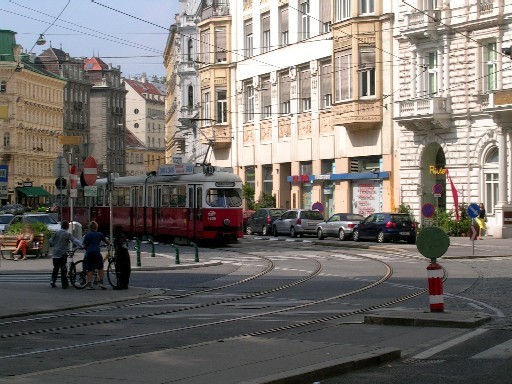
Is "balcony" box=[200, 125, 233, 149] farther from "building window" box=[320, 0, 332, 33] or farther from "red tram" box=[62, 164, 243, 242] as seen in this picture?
"red tram" box=[62, 164, 243, 242]

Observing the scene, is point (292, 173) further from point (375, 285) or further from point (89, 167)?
point (375, 285)

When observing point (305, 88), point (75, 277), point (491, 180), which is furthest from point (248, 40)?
point (75, 277)

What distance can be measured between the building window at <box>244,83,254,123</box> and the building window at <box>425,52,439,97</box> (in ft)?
68.6

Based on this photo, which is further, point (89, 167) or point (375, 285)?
point (89, 167)

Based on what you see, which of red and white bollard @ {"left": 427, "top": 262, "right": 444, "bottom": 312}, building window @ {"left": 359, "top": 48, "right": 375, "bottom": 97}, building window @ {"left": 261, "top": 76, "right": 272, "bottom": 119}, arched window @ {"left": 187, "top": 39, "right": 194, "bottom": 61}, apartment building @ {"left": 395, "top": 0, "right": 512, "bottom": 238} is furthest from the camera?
arched window @ {"left": 187, "top": 39, "right": 194, "bottom": 61}

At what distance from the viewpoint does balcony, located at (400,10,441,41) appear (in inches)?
2076

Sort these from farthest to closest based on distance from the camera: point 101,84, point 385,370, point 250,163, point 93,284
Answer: point 101,84
point 250,163
point 93,284
point 385,370

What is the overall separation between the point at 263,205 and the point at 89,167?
39.6 metres

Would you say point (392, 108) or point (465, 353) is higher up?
point (392, 108)

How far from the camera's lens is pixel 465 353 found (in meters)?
13.2

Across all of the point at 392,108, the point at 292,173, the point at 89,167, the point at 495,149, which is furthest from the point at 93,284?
the point at 292,173

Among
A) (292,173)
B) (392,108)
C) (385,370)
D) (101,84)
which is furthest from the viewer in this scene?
(101,84)

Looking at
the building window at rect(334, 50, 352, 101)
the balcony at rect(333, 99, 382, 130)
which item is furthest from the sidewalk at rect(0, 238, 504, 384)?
the building window at rect(334, 50, 352, 101)

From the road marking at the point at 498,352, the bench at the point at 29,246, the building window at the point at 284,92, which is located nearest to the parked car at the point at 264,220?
the building window at the point at 284,92
